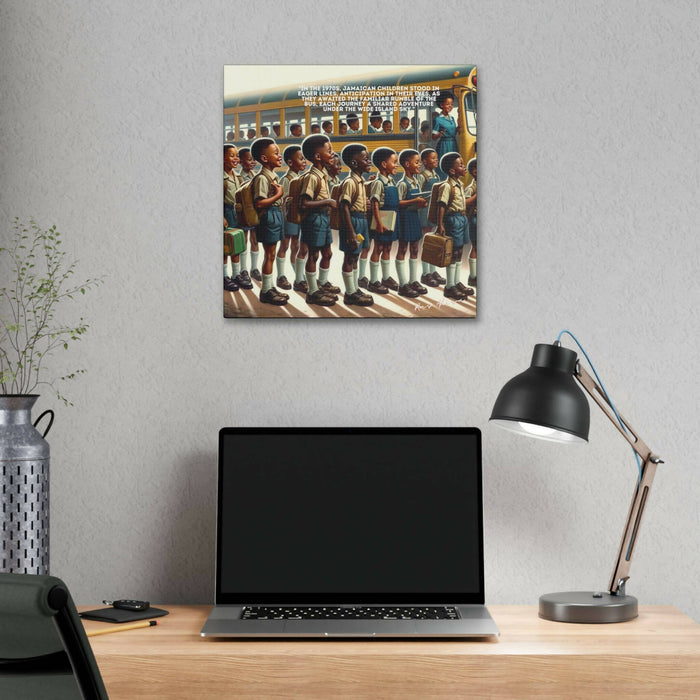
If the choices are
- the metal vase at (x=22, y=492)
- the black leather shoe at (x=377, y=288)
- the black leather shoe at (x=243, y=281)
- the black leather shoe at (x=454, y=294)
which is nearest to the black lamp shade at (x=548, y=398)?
the black leather shoe at (x=454, y=294)

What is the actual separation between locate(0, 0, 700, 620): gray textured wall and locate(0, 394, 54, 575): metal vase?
8.3 inches

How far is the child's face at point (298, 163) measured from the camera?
5.67ft

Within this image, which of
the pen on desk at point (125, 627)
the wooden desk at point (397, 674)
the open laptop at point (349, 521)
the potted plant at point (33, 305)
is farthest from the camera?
the potted plant at point (33, 305)

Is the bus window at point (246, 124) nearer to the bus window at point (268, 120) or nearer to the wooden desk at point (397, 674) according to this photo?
the bus window at point (268, 120)

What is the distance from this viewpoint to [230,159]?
5.63ft

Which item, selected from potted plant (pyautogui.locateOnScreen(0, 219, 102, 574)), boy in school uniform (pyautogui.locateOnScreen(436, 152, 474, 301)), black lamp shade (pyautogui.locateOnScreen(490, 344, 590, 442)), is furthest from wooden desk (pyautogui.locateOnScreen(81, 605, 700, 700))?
boy in school uniform (pyautogui.locateOnScreen(436, 152, 474, 301))

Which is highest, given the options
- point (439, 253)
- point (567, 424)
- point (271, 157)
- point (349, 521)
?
point (271, 157)

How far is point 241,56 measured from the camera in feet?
5.65

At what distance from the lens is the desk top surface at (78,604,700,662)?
129 centimetres

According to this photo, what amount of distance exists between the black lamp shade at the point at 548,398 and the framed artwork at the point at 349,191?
0.27 metres

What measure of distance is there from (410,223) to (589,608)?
84cm

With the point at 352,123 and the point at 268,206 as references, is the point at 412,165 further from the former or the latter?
the point at 268,206

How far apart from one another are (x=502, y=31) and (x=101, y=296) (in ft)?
3.37

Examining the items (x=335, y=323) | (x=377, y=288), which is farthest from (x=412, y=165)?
(x=335, y=323)
